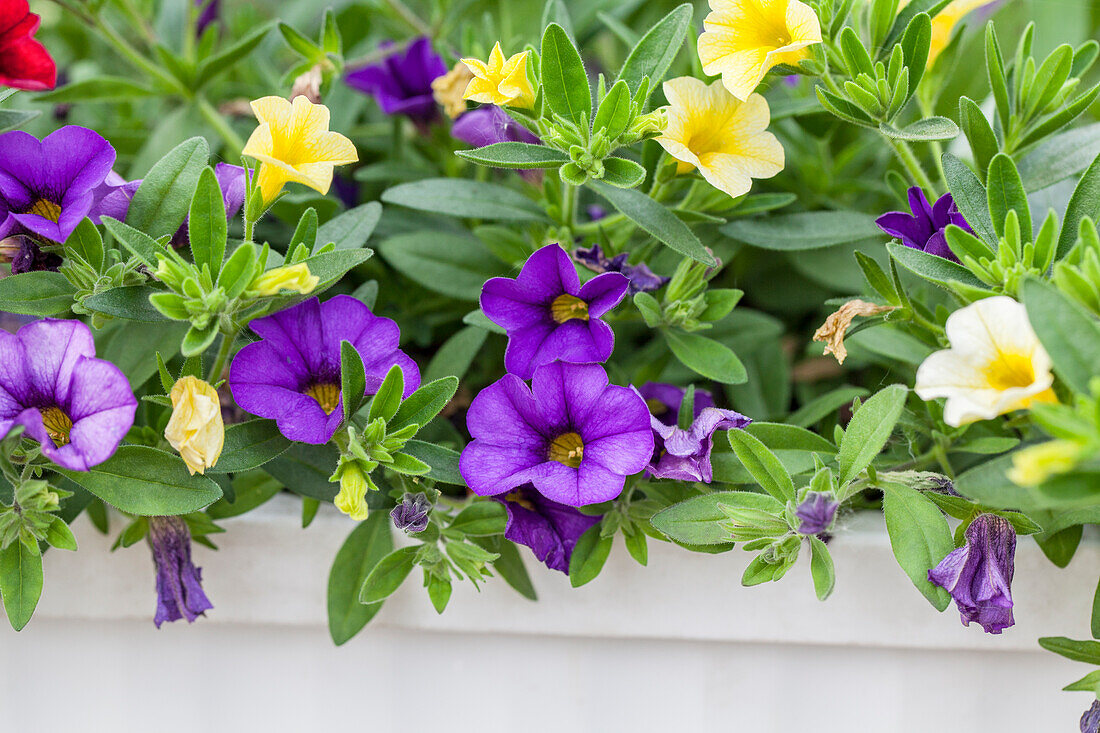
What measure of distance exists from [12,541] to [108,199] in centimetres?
24

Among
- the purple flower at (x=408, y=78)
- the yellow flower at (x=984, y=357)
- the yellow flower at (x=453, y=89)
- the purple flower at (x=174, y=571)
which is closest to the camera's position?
the yellow flower at (x=984, y=357)

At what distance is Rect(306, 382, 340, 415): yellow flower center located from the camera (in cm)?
61

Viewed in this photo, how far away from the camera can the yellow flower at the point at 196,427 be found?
0.50 metres

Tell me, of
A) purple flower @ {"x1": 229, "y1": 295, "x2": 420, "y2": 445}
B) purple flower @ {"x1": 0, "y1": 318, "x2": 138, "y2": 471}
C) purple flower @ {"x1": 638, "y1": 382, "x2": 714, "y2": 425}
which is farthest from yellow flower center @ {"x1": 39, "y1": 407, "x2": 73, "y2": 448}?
purple flower @ {"x1": 638, "y1": 382, "x2": 714, "y2": 425}

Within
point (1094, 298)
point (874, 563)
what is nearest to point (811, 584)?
point (874, 563)

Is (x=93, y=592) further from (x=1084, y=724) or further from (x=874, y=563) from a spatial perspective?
(x=1084, y=724)

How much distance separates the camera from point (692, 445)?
1.91 feet

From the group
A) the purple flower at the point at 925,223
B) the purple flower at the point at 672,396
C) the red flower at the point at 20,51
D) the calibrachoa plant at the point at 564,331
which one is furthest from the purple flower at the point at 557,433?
the red flower at the point at 20,51

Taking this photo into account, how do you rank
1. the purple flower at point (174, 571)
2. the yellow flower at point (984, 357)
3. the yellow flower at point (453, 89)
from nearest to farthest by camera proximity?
the yellow flower at point (984, 357) < the purple flower at point (174, 571) < the yellow flower at point (453, 89)

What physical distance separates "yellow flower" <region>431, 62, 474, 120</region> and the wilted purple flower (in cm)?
36

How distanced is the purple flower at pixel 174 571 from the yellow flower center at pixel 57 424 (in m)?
0.11

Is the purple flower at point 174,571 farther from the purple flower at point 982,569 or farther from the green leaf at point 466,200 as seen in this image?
the purple flower at point 982,569

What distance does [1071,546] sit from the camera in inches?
24.6

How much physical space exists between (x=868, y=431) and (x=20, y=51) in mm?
604
